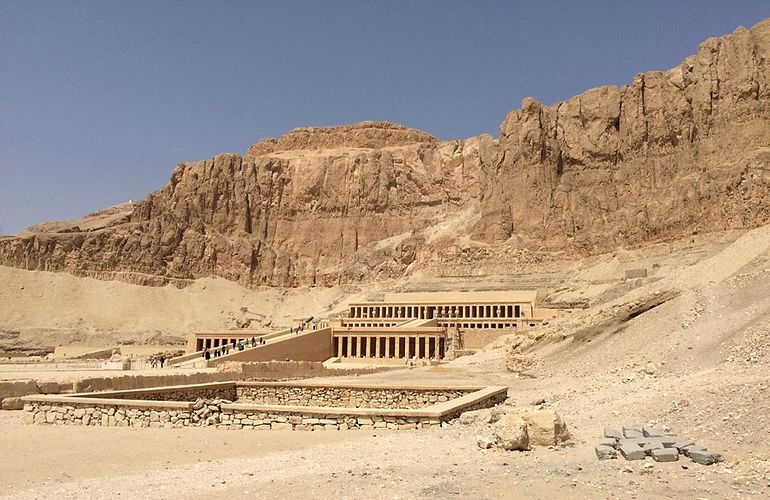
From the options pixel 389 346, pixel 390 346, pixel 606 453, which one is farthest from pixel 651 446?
pixel 390 346

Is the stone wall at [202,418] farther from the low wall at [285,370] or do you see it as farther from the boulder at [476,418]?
the low wall at [285,370]

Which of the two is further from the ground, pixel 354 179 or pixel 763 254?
pixel 354 179

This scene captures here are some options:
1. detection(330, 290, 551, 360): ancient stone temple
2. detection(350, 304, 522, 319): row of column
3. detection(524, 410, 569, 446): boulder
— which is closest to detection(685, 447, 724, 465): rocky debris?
detection(524, 410, 569, 446): boulder

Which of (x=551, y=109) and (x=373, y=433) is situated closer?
(x=373, y=433)

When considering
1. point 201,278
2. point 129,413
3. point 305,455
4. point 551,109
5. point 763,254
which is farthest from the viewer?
point 201,278

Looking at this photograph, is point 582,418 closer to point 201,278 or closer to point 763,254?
point 763,254

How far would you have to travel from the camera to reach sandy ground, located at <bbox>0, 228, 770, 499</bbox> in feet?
28.6

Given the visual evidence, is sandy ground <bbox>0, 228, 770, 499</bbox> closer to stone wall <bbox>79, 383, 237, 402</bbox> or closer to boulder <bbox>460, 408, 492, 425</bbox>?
boulder <bbox>460, 408, 492, 425</bbox>

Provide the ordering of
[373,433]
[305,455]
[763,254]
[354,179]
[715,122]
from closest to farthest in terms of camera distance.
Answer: [305,455]
[373,433]
[763,254]
[715,122]
[354,179]

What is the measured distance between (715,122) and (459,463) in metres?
68.1

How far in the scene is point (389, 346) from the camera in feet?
165

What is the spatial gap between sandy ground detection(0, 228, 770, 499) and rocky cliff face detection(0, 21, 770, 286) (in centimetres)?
5017

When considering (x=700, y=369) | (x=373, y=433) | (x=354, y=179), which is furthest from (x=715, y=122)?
(x=373, y=433)

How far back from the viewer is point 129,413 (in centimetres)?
1537
